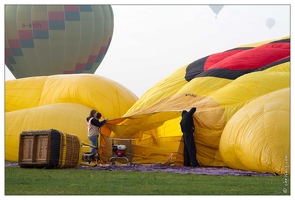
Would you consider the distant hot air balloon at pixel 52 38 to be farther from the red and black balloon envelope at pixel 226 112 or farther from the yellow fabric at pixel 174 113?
the red and black balloon envelope at pixel 226 112

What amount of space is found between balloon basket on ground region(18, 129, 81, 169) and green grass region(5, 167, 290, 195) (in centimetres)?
56

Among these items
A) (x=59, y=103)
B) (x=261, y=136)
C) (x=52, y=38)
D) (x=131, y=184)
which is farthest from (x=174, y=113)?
(x=52, y=38)

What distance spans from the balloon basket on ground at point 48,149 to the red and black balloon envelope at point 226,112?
1.83 m

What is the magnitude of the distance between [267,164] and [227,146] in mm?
1203

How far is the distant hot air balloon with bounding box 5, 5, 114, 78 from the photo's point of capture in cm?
2622

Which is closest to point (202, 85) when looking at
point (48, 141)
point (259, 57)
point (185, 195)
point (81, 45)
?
point (259, 57)

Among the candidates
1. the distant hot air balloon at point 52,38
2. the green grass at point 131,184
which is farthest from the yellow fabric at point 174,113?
the distant hot air balloon at point 52,38

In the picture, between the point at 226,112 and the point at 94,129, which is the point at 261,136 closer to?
the point at 226,112

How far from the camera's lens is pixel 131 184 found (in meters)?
9.91

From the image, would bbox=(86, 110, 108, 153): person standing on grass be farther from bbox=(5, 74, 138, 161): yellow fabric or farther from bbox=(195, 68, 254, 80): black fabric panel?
bbox=(195, 68, 254, 80): black fabric panel

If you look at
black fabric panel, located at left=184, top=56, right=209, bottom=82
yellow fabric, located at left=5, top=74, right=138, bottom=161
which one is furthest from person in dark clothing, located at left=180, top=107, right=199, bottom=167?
black fabric panel, located at left=184, top=56, right=209, bottom=82

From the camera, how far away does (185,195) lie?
871cm

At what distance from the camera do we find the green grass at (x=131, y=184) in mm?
9000

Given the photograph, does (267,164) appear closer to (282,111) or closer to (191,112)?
(282,111)
